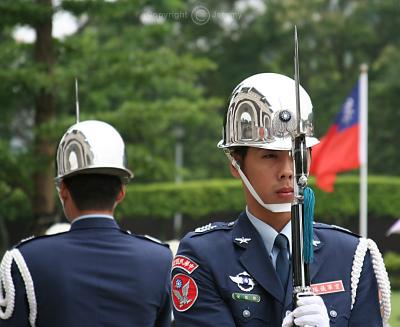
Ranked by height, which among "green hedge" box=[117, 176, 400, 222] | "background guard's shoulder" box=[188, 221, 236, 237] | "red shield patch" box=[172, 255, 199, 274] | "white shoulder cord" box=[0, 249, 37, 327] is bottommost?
"green hedge" box=[117, 176, 400, 222]

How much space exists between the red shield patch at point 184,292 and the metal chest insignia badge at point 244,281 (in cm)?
12

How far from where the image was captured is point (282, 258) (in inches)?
132

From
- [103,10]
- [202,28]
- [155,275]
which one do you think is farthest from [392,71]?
[155,275]

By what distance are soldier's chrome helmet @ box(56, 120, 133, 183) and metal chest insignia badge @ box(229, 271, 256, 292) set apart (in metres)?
1.14

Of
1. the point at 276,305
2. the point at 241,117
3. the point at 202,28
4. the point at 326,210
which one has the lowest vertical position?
the point at 326,210

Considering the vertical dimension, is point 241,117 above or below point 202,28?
below

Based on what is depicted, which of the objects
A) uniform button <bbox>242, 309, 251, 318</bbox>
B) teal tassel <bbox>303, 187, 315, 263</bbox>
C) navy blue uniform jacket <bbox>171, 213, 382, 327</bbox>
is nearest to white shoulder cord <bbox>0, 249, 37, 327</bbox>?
navy blue uniform jacket <bbox>171, 213, 382, 327</bbox>

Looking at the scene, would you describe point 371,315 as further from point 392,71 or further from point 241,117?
point 392,71

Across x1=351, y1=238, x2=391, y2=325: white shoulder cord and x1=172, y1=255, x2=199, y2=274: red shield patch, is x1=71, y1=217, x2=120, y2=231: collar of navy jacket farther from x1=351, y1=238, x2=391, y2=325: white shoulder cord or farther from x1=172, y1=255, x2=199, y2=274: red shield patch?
x1=351, y1=238, x2=391, y2=325: white shoulder cord

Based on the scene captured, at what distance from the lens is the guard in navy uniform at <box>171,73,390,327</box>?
3.24m

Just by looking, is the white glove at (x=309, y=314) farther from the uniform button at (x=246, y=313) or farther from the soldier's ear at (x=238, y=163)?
the soldier's ear at (x=238, y=163)

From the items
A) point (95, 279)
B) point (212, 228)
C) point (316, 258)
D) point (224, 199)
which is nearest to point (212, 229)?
point (212, 228)

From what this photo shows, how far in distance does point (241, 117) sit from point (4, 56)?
1288 centimetres

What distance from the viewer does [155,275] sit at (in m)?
4.20
